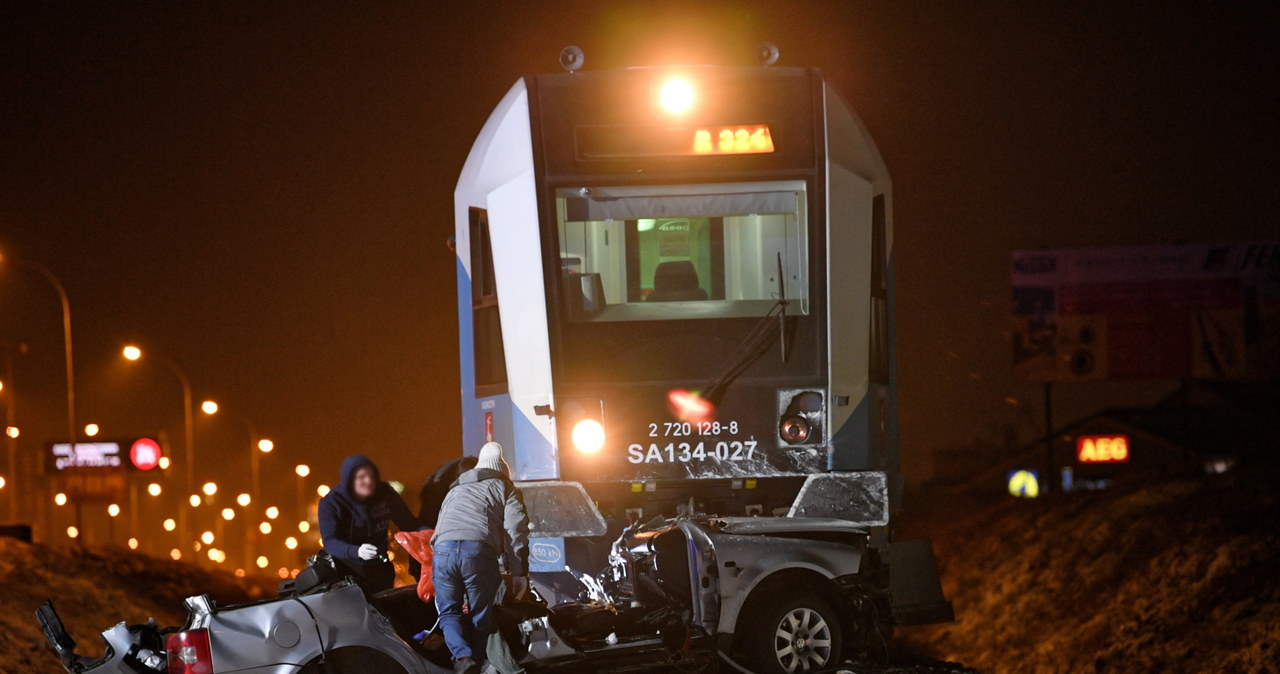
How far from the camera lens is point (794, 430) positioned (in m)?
9.88

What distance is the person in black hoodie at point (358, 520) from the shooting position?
8.73m

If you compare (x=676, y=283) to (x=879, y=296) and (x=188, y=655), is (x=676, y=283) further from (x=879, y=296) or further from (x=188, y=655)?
(x=188, y=655)

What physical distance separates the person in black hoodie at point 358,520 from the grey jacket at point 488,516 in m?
0.64

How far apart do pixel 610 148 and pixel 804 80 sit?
1.44 metres

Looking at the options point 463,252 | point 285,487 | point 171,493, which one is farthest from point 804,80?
point 285,487

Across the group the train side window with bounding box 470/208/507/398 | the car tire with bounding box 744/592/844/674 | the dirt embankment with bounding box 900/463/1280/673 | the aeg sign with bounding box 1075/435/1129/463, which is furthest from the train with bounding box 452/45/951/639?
the aeg sign with bounding box 1075/435/1129/463

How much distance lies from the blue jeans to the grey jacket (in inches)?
3.0

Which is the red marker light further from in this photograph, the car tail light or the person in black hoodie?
the car tail light

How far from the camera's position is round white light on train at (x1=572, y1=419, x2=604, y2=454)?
9766mm

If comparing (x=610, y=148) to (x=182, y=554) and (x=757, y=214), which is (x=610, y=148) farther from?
(x=182, y=554)

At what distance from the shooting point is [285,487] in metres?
106

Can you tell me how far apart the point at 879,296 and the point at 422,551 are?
378 cm

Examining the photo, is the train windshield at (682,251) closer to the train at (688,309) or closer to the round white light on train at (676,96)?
the train at (688,309)

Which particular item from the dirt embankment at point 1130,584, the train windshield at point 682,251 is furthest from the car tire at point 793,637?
the dirt embankment at point 1130,584
